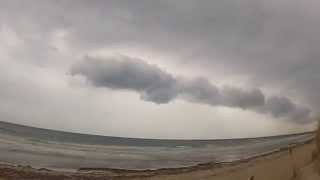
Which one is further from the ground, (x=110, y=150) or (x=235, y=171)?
(x=110, y=150)

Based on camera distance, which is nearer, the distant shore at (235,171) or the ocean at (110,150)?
the ocean at (110,150)

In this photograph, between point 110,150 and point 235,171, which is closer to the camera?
point 110,150

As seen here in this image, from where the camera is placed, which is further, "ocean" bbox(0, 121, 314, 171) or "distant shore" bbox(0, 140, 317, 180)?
"distant shore" bbox(0, 140, 317, 180)

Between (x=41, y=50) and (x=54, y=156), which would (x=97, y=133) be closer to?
(x=54, y=156)

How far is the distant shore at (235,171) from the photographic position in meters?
5.39

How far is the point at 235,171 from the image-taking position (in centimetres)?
590

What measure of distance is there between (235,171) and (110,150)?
1.14m

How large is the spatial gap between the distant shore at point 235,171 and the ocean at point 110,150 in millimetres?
42

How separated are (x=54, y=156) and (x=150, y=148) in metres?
0.80

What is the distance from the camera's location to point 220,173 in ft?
19.2

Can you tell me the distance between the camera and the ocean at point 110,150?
5.28m

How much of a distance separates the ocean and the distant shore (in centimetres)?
4

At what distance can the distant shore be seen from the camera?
5.39 metres

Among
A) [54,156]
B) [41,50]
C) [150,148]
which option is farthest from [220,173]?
[41,50]
